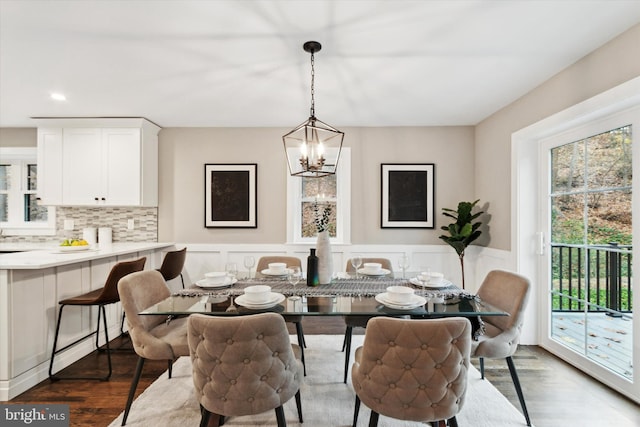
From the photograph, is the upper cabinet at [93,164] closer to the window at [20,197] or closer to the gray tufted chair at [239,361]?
the window at [20,197]

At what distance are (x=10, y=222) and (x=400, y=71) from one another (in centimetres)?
535

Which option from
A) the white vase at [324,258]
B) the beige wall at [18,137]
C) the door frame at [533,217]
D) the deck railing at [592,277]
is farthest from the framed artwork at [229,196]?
the deck railing at [592,277]

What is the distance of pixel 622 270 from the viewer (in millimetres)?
2168

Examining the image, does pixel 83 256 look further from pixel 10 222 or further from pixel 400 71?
pixel 400 71

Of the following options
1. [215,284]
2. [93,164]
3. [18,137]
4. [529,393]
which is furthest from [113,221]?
[529,393]

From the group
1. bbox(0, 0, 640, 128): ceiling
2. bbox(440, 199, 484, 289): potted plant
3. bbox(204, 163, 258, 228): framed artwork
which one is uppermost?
bbox(0, 0, 640, 128): ceiling

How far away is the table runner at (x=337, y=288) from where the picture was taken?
197cm

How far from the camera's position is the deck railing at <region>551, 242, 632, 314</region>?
2168mm

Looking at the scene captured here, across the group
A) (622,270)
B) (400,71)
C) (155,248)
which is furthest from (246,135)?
(622,270)

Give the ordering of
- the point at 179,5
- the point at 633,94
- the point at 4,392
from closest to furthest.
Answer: the point at 179,5 → the point at 633,94 → the point at 4,392

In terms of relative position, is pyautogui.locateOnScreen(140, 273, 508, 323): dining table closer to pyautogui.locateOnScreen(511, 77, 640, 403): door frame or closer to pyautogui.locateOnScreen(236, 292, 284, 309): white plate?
pyautogui.locateOnScreen(236, 292, 284, 309): white plate

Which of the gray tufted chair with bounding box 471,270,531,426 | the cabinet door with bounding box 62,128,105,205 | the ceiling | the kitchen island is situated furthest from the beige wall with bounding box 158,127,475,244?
the gray tufted chair with bounding box 471,270,531,426

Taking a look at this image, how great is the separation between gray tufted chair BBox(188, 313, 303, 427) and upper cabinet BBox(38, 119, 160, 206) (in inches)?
119

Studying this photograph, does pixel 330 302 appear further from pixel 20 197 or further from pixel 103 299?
pixel 20 197
